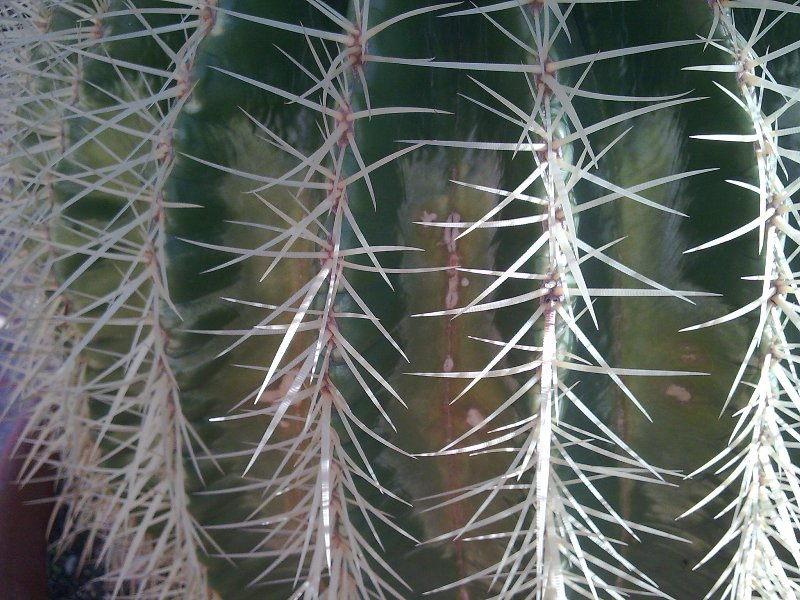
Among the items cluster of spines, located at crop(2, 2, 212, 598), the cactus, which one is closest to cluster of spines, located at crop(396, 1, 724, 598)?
the cactus

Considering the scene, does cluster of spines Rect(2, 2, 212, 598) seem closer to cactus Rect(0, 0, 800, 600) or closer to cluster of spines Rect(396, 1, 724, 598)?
cactus Rect(0, 0, 800, 600)

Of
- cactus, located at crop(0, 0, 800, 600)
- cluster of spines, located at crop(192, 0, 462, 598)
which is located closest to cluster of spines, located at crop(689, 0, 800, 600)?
cactus, located at crop(0, 0, 800, 600)

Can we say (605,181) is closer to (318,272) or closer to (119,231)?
(318,272)

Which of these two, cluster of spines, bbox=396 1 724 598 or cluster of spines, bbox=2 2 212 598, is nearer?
cluster of spines, bbox=396 1 724 598

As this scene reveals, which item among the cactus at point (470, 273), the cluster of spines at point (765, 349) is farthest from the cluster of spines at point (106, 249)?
the cluster of spines at point (765, 349)

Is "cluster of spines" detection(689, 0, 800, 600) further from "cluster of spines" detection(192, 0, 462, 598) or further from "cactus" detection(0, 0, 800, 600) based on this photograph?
"cluster of spines" detection(192, 0, 462, 598)

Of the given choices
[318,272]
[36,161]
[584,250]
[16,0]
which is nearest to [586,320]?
[584,250]

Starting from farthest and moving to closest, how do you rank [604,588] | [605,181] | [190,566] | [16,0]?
[16,0], [190,566], [604,588], [605,181]

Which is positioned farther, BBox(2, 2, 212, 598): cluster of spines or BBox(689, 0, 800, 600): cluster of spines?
BBox(2, 2, 212, 598): cluster of spines
